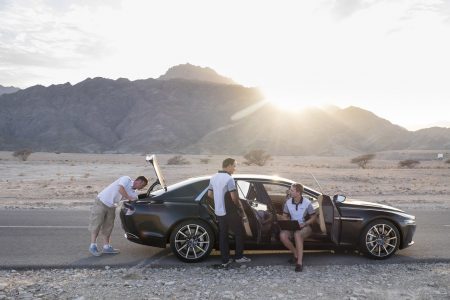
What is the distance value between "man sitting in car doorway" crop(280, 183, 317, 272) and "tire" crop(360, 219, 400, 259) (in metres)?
1.00

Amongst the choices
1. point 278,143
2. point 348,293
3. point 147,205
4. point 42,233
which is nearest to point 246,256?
point 147,205

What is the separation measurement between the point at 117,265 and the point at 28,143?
11389 cm

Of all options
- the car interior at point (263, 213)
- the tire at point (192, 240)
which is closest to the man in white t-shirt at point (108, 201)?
the tire at point (192, 240)

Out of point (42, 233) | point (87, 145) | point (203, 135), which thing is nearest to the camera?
point (42, 233)

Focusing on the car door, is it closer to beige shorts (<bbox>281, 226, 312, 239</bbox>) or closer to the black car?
the black car

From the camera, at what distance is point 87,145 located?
112 meters

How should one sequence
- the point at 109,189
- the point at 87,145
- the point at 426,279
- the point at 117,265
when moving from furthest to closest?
1. the point at 87,145
2. the point at 109,189
3. the point at 117,265
4. the point at 426,279

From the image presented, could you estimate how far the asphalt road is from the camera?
795 cm

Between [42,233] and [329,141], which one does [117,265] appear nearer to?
[42,233]

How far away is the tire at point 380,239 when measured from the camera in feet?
26.5

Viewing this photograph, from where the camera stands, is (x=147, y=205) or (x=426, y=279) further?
(x=147, y=205)

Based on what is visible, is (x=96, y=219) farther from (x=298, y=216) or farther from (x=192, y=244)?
(x=298, y=216)

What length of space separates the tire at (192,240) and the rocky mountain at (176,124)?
101m

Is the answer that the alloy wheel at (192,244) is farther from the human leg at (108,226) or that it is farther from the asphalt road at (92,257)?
the human leg at (108,226)
